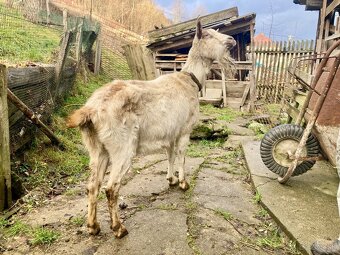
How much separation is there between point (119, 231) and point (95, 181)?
20.1 inches

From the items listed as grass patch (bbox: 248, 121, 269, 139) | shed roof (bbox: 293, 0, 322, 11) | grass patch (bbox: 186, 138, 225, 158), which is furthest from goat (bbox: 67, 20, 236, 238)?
shed roof (bbox: 293, 0, 322, 11)

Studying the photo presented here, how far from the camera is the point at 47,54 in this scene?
821 cm

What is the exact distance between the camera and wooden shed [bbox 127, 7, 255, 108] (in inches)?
444

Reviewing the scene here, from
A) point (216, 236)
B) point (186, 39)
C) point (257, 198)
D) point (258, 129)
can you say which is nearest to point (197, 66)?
point (257, 198)

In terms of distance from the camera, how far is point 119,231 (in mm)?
2826

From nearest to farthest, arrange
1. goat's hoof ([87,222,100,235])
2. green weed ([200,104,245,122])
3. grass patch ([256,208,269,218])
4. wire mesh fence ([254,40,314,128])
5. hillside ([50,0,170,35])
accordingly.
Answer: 1. goat's hoof ([87,222,100,235])
2. grass patch ([256,208,269,218])
3. green weed ([200,104,245,122])
4. wire mesh fence ([254,40,314,128])
5. hillside ([50,0,170,35])

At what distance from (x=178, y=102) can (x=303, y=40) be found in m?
11.6

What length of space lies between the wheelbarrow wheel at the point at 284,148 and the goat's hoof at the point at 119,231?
192cm

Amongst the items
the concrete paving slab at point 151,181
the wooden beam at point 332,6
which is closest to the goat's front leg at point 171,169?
the concrete paving slab at point 151,181

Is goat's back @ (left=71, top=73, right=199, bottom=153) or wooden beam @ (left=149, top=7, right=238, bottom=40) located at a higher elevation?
wooden beam @ (left=149, top=7, right=238, bottom=40)

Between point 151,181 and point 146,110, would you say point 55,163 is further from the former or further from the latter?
point 146,110

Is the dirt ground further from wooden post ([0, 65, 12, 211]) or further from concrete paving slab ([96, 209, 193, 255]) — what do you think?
wooden post ([0, 65, 12, 211])

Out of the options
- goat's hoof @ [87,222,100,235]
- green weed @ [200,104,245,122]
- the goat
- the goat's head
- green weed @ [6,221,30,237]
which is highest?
the goat's head

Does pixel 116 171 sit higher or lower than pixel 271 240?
higher
